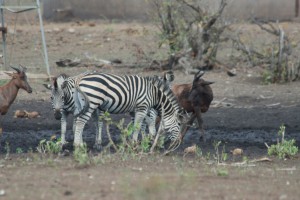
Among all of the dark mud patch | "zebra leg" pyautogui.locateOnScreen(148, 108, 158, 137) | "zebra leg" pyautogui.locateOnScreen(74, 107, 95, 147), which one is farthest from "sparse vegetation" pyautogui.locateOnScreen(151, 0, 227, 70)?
"zebra leg" pyautogui.locateOnScreen(74, 107, 95, 147)

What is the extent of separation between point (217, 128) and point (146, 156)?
4393 mm

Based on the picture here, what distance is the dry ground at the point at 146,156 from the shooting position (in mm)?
8828

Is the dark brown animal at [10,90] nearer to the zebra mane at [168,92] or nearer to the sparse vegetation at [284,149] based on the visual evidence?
the zebra mane at [168,92]

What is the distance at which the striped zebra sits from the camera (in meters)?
13.4

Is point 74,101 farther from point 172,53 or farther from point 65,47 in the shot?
point 65,47

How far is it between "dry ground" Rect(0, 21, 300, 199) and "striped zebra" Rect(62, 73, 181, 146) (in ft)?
2.16

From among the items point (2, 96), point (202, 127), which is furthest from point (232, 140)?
point (2, 96)

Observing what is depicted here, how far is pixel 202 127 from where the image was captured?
14.7 metres

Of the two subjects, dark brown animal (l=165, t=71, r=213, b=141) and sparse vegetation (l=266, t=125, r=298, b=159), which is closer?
sparse vegetation (l=266, t=125, r=298, b=159)

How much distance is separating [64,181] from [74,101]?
446 centimetres

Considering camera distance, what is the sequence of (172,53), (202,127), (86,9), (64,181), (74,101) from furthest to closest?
(86,9) < (172,53) < (202,127) < (74,101) < (64,181)

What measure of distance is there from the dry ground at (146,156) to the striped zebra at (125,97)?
2.16ft

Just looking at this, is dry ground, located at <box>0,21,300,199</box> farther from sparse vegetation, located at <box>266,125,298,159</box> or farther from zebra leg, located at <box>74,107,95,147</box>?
zebra leg, located at <box>74,107,95,147</box>

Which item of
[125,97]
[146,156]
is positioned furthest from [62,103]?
[146,156]
